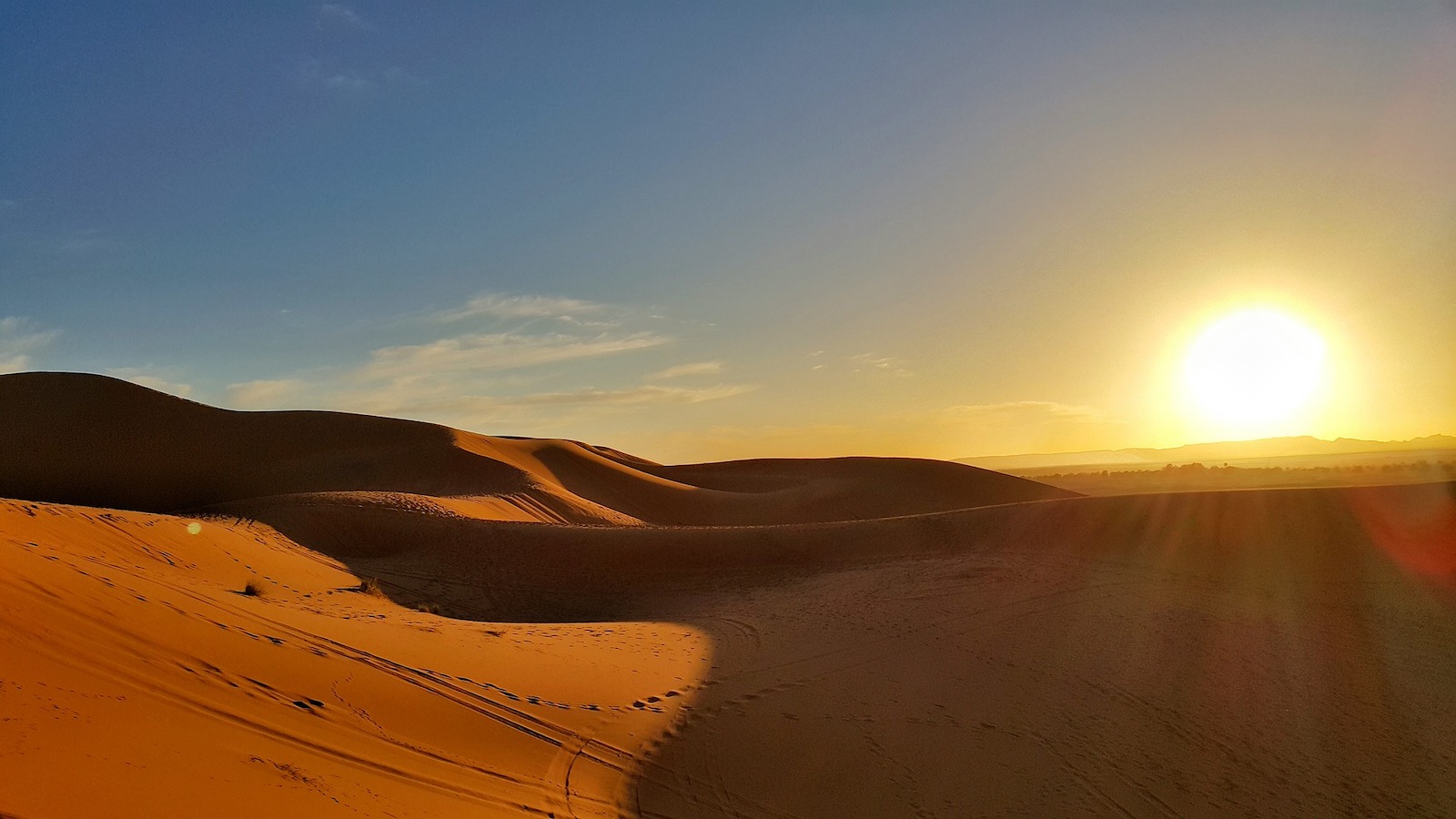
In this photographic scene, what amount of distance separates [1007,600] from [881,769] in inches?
240

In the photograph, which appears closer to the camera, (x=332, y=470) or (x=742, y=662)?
(x=742, y=662)

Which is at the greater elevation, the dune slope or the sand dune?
the dune slope

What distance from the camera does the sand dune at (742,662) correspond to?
15.6 feet

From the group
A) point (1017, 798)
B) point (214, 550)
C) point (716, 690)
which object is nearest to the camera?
point (1017, 798)

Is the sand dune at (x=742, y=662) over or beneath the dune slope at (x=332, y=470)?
beneath

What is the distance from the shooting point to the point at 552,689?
302 inches

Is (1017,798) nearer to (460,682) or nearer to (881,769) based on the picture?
(881,769)

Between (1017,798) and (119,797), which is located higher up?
(119,797)

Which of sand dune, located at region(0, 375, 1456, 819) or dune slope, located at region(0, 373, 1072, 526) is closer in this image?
sand dune, located at region(0, 375, 1456, 819)

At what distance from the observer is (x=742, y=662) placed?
9.66 metres

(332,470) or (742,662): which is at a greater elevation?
(332,470)

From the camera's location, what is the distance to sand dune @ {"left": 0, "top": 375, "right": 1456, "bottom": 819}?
15.6 feet

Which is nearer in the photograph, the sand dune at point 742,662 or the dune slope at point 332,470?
the sand dune at point 742,662

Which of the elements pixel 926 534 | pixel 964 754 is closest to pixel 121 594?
pixel 964 754
